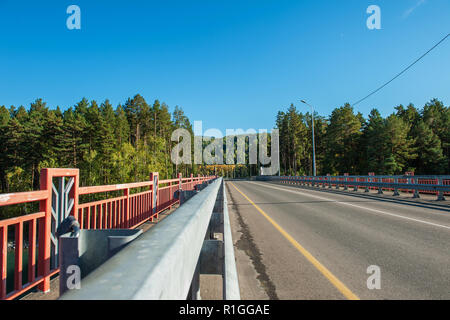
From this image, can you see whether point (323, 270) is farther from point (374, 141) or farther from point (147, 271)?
point (374, 141)

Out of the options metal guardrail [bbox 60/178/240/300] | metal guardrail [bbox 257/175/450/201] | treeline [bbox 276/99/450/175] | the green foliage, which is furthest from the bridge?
treeline [bbox 276/99/450/175]

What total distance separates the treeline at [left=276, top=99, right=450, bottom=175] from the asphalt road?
1999 inches

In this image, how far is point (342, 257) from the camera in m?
4.43

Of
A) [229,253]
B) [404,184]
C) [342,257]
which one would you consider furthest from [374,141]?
[229,253]

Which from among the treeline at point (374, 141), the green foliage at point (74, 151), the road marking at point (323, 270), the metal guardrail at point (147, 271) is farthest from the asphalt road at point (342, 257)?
the treeline at point (374, 141)

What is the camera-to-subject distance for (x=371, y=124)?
186 feet

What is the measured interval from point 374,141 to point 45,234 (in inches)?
2368

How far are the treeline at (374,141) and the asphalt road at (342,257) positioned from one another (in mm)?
50772

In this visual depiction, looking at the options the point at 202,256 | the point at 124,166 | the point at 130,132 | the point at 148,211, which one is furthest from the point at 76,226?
the point at 130,132

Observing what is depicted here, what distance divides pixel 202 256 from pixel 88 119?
64.2 metres

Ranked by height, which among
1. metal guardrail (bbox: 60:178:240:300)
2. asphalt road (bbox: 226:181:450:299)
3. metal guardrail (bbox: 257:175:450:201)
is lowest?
asphalt road (bbox: 226:181:450:299)

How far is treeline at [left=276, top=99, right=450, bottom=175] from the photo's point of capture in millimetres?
49500

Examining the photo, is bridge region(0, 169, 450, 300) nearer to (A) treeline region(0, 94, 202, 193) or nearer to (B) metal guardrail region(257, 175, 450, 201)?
(B) metal guardrail region(257, 175, 450, 201)
